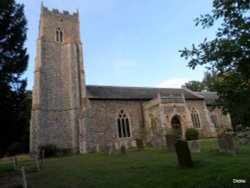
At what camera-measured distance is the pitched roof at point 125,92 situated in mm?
25709

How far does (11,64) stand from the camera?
970 centimetres

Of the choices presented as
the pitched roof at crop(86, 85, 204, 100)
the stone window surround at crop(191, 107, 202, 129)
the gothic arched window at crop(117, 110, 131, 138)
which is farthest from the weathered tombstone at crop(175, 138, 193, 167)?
the stone window surround at crop(191, 107, 202, 129)

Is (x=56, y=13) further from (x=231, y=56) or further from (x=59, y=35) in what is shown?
(x=231, y=56)

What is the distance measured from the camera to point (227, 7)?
3863 mm

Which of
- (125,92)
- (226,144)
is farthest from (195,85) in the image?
(226,144)

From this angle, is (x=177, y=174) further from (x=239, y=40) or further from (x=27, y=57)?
(x=27, y=57)

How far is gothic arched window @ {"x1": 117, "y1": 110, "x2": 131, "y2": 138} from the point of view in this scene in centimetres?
2483

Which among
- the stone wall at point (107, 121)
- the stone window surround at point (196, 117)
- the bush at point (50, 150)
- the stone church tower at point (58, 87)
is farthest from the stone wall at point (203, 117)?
the bush at point (50, 150)

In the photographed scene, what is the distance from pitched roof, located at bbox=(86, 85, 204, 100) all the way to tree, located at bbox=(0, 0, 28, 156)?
1348 centimetres

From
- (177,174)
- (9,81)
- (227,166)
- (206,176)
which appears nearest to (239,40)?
(206,176)

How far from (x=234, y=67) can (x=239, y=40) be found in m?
0.59

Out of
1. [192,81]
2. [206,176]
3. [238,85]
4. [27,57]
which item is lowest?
[206,176]

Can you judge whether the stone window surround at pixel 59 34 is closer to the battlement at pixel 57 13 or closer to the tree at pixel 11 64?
the battlement at pixel 57 13

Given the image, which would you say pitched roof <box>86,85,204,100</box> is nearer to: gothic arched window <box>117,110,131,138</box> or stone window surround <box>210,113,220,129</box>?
gothic arched window <box>117,110,131,138</box>
